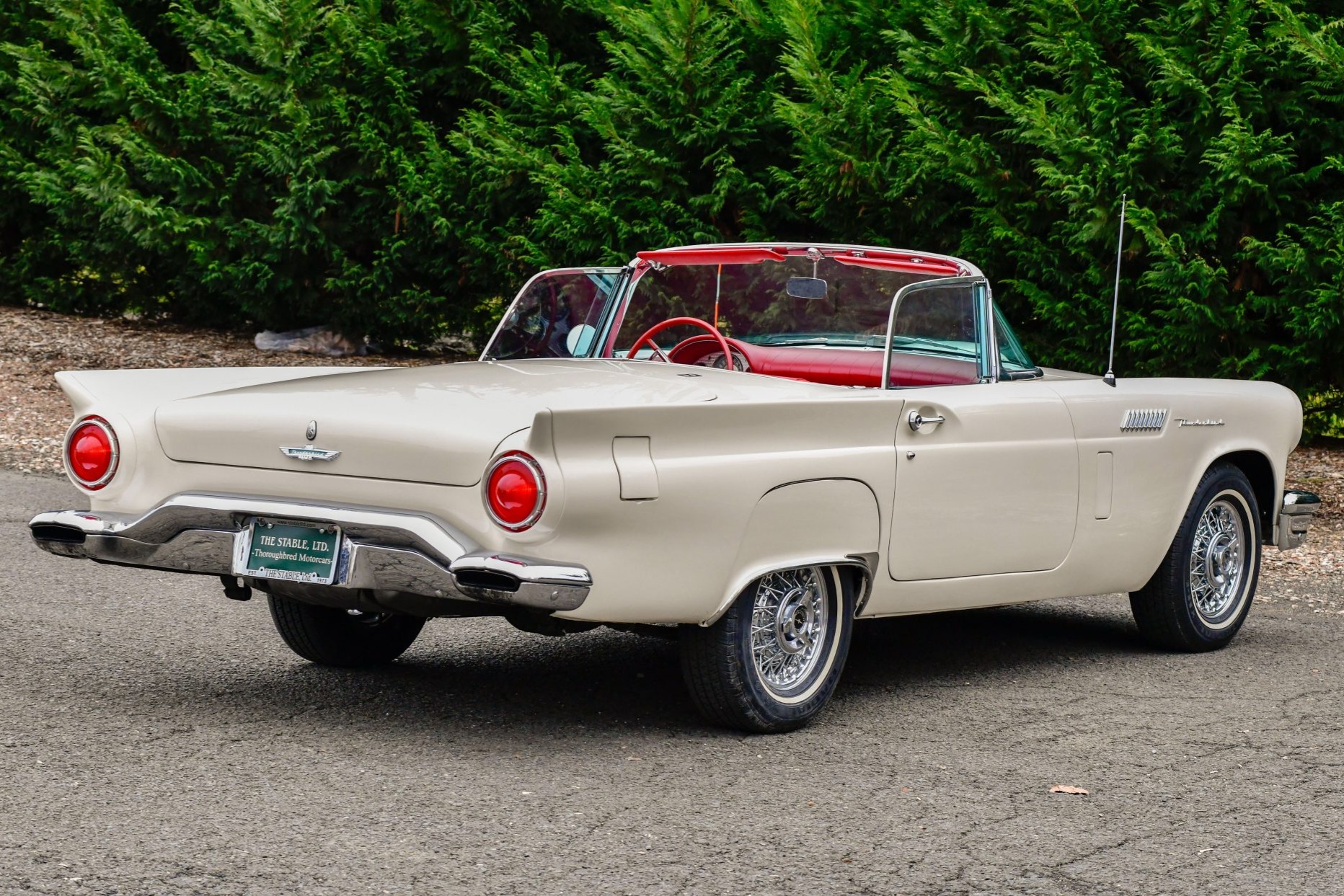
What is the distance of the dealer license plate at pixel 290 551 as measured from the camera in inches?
182

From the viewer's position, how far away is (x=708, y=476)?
4.68 meters

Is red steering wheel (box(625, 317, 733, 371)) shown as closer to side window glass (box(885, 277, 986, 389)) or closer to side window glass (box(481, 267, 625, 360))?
side window glass (box(481, 267, 625, 360))

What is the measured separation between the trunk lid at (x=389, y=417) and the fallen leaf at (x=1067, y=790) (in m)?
1.49

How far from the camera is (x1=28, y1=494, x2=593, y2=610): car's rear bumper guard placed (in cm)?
438

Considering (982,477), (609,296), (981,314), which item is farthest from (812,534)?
(609,296)

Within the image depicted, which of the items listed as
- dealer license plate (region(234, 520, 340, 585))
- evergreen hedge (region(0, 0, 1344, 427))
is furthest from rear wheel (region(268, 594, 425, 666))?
evergreen hedge (region(0, 0, 1344, 427))

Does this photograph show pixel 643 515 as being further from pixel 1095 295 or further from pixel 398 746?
pixel 1095 295

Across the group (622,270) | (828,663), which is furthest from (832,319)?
(828,663)

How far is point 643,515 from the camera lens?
15.0 feet

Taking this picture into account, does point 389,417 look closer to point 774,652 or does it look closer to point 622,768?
point 622,768

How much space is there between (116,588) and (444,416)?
9.89 feet

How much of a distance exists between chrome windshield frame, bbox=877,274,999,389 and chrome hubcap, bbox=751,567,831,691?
871mm

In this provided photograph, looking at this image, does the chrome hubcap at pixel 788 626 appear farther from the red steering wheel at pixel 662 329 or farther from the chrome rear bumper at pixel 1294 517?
the chrome rear bumper at pixel 1294 517

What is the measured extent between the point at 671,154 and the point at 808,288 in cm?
637
